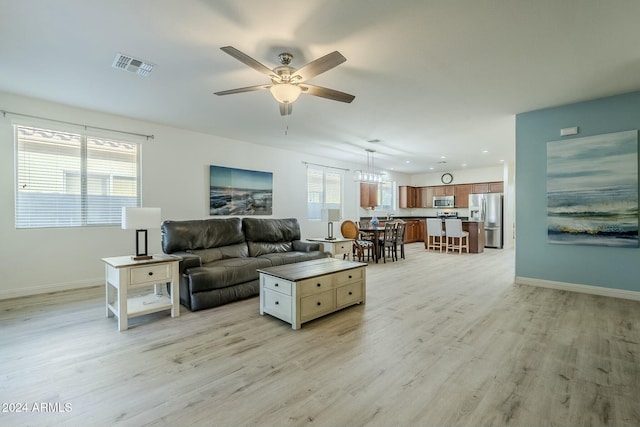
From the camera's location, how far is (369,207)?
29.5 ft

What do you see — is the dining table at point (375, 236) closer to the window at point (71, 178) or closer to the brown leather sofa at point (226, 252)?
the brown leather sofa at point (226, 252)

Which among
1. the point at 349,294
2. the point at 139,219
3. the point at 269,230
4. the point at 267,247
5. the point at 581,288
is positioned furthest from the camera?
the point at 269,230

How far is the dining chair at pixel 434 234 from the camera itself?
826cm

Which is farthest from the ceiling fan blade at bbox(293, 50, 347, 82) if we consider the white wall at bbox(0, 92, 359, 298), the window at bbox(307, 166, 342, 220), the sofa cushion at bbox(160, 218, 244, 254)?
the window at bbox(307, 166, 342, 220)

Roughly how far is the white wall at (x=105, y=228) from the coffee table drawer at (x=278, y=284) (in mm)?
2823

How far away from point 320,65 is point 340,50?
0.45 meters

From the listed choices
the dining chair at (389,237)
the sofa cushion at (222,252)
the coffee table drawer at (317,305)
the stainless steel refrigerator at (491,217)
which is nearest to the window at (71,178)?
the sofa cushion at (222,252)

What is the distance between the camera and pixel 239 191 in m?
5.83

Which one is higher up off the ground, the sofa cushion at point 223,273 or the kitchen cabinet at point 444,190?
the kitchen cabinet at point 444,190

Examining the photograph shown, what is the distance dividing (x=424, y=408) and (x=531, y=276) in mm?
3764

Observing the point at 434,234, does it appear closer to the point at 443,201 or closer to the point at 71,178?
the point at 443,201

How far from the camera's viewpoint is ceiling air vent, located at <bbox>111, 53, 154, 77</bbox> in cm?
273

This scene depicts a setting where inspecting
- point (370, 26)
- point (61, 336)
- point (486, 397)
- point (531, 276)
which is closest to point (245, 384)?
point (486, 397)

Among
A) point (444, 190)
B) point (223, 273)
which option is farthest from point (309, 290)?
point (444, 190)
